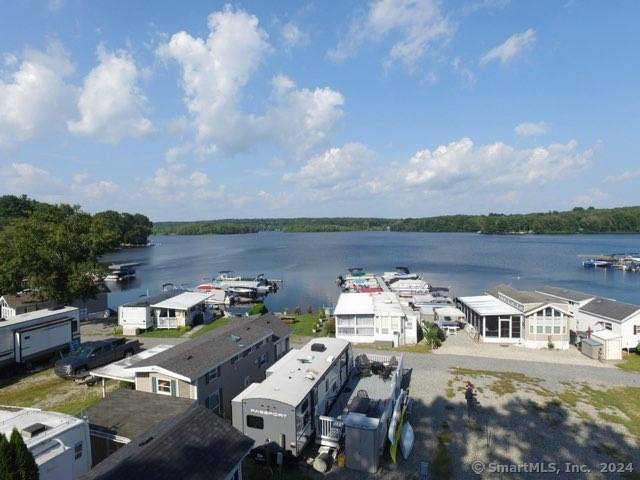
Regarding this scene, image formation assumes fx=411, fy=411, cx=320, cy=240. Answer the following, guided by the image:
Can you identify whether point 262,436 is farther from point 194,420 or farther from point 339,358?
point 339,358

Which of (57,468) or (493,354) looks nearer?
(57,468)

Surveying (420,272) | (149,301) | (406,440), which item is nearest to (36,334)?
(149,301)

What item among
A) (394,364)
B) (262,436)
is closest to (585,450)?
(394,364)

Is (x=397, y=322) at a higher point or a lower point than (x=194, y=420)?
lower

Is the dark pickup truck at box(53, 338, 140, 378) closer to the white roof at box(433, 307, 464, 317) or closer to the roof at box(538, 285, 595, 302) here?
the white roof at box(433, 307, 464, 317)

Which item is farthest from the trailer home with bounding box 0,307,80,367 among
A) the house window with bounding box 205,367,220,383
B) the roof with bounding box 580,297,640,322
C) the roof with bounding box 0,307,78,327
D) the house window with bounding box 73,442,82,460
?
the roof with bounding box 580,297,640,322

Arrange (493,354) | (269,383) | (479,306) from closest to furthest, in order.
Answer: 1. (269,383)
2. (493,354)
3. (479,306)

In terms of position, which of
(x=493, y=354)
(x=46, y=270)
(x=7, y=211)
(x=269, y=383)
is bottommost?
(x=493, y=354)
